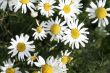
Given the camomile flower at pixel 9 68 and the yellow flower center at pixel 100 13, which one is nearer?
the camomile flower at pixel 9 68

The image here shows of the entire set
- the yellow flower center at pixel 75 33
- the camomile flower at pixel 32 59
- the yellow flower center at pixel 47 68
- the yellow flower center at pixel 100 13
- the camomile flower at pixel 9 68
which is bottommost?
the yellow flower center at pixel 47 68

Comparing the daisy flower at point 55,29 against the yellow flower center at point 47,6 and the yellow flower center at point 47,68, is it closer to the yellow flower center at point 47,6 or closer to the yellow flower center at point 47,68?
the yellow flower center at point 47,6

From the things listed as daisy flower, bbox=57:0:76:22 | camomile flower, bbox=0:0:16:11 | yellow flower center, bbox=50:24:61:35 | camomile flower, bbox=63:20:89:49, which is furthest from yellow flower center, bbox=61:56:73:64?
camomile flower, bbox=0:0:16:11

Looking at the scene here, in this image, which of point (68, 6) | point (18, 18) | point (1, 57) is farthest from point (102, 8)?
point (1, 57)

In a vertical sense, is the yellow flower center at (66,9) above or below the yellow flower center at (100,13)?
above

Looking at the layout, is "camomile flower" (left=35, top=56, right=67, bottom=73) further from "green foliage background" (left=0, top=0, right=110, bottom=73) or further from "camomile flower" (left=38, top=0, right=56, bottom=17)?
"camomile flower" (left=38, top=0, right=56, bottom=17)

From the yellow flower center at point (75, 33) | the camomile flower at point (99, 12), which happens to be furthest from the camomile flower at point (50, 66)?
the camomile flower at point (99, 12)
